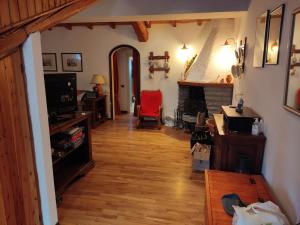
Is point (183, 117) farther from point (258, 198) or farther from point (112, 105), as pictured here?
point (258, 198)

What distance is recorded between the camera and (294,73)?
1.54 meters

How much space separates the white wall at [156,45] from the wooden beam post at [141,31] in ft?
0.53

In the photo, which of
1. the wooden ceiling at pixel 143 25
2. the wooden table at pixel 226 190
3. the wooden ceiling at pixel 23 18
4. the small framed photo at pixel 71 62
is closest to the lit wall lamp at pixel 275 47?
the wooden table at pixel 226 190

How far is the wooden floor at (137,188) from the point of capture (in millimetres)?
2348

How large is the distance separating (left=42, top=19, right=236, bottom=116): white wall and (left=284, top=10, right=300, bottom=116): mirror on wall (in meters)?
3.31

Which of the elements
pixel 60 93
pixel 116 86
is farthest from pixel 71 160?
pixel 116 86

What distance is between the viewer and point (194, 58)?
5.11 m

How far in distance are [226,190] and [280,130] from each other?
66 centimetres

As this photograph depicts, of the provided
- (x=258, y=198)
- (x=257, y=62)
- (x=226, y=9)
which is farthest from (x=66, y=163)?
(x=226, y=9)

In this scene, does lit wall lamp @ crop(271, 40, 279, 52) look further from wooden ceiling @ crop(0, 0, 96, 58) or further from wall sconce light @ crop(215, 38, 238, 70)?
wall sconce light @ crop(215, 38, 238, 70)

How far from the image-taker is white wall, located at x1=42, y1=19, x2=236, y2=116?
488cm

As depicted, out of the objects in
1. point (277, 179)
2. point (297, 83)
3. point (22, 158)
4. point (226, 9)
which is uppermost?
point (226, 9)

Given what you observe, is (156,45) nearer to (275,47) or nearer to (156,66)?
(156,66)

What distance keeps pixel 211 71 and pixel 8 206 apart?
428 centimetres
